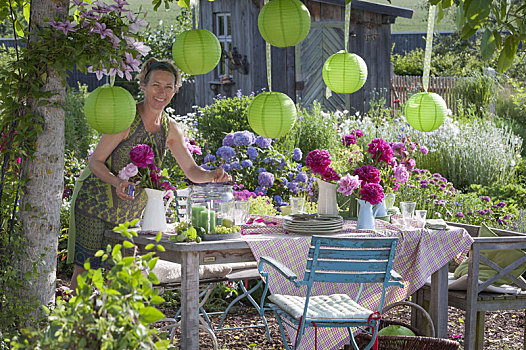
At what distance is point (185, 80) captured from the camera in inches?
539

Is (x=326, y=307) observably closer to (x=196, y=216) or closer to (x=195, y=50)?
(x=196, y=216)

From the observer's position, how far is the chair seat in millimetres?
3211

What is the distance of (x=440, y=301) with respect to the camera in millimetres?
3754

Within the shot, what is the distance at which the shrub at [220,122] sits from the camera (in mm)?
8852

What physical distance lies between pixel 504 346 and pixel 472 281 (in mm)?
925

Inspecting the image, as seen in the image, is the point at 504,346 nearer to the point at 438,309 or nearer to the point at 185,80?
the point at 438,309

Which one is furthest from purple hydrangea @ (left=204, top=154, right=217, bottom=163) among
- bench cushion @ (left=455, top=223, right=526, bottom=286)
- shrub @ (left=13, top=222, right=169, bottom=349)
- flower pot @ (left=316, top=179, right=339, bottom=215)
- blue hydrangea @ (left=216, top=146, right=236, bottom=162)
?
shrub @ (left=13, top=222, right=169, bottom=349)

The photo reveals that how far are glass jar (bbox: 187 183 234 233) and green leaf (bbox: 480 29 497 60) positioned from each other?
60.6 inches

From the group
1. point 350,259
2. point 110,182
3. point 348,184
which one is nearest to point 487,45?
point 350,259

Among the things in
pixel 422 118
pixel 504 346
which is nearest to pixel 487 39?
pixel 422 118

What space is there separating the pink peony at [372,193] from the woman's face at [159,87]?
1106 mm

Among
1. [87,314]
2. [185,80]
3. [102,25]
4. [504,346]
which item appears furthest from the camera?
[185,80]

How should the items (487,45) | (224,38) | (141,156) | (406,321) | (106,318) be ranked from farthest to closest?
1. (224,38)
2. (406,321)
3. (141,156)
4. (487,45)
5. (106,318)

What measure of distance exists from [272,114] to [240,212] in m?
0.58
